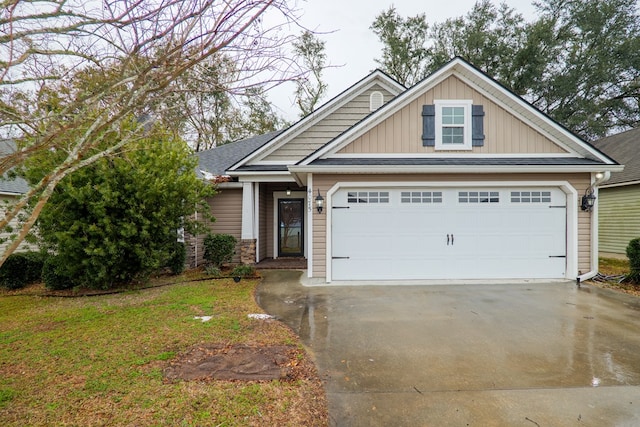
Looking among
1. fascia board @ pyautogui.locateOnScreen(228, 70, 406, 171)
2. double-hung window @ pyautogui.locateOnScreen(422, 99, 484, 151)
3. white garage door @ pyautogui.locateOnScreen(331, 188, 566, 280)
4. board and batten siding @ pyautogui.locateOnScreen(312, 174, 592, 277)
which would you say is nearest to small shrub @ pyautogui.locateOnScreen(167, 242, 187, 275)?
fascia board @ pyautogui.locateOnScreen(228, 70, 406, 171)

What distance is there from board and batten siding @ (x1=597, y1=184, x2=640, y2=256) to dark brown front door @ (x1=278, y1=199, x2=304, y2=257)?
→ 11.5 meters

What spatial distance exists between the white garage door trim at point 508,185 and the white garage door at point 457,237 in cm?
12

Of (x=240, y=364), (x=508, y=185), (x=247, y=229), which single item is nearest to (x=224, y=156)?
(x=247, y=229)

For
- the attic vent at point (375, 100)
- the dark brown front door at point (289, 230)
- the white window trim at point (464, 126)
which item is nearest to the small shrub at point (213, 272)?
the dark brown front door at point (289, 230)

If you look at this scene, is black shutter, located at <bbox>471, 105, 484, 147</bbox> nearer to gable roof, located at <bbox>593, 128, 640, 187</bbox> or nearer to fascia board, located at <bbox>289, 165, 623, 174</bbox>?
fascia board, located at <bbox>289, 165, 623, 174</bbox>

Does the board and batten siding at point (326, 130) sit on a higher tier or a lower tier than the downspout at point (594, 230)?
higher

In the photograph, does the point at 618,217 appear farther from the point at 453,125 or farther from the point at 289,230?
the point at 289,230

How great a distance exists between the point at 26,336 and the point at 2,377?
4.75 ft

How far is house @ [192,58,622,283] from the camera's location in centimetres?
763

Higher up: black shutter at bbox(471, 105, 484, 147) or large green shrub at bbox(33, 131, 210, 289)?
black shutter at bbox(471, 105, 484, 147)

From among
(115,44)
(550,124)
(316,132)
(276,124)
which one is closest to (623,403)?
(115,44)

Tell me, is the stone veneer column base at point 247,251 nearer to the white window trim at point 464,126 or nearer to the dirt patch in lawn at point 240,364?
the dirt patch in lawn at point 240,364

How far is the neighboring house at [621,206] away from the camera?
1167cm

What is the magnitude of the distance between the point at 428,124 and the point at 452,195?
72.8 inches
